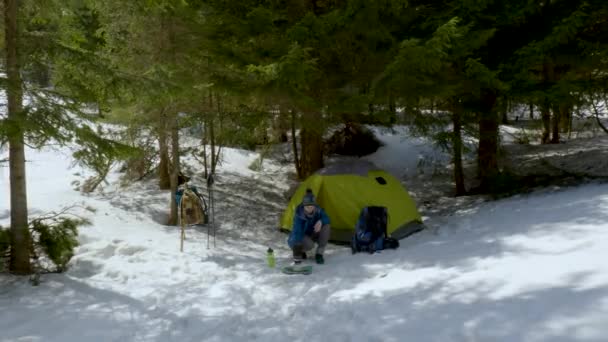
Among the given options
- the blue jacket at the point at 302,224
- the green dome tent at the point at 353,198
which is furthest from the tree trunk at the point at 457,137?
the blue jacket at the point at 302,224

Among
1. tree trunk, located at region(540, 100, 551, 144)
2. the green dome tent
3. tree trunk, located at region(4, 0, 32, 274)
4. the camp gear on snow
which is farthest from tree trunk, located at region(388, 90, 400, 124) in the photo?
tree trunk, located at region(4, 0, 32, 274)

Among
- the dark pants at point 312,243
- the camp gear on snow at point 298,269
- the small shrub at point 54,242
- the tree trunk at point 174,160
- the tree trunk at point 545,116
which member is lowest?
the camp gear on snow at point 298,269

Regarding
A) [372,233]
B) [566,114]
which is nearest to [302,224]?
[372,233]

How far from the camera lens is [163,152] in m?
11.6

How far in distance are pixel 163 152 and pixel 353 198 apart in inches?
216

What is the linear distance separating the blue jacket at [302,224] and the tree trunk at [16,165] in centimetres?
387

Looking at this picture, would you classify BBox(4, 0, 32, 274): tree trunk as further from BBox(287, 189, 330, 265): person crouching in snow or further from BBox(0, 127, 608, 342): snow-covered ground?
BBox(287, 189, 330, 265): person crouching in snow

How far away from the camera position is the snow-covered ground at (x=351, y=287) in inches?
150

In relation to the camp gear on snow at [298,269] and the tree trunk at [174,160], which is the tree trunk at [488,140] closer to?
the camp gear on snow at [298,269]

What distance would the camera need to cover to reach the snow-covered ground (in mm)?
3801

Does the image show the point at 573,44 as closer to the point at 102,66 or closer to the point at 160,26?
the point at 160,26

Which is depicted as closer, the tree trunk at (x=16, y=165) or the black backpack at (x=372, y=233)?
the tree trunk at (x=16, y=165)

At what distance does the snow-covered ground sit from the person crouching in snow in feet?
1.50

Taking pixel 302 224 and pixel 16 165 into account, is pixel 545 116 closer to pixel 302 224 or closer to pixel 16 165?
pixel 302 224
